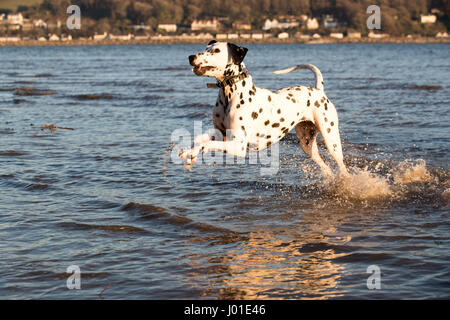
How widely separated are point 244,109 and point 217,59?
0.70 m

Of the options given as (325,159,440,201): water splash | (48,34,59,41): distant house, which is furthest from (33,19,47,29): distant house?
(325,159,440,201): water splash

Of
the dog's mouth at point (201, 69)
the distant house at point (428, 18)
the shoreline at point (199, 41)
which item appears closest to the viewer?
the dog's mouth at point (201, 69)

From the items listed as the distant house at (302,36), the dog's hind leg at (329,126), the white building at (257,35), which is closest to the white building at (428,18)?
the distant house at (302,36)

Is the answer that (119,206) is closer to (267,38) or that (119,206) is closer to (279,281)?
(279,281)

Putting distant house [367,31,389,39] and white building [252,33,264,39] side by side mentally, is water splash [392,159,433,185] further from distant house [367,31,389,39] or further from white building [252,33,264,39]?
white building [252,33,264,39]

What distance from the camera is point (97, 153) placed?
41.0 feet

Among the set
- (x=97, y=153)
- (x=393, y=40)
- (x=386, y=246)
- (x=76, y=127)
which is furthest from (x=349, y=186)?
(x=393, y=40)

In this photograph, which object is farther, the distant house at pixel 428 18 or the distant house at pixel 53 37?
the distant house at pixel 53 37

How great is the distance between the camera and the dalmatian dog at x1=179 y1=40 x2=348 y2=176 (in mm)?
7133

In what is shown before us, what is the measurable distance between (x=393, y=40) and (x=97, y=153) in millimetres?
175596

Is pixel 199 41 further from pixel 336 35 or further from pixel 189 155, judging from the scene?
pixel 189 155

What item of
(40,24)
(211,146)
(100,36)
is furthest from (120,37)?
(211,146)

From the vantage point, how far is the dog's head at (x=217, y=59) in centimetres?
706

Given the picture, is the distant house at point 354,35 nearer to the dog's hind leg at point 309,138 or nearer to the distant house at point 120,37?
the distant house at point 120,37
